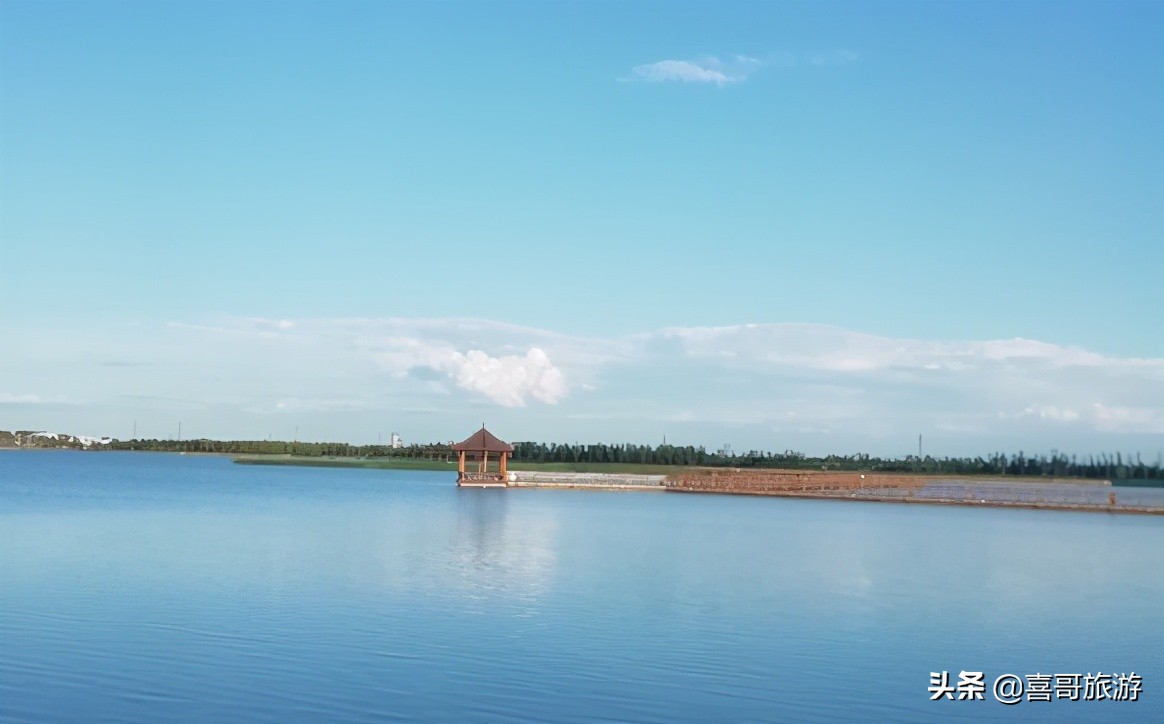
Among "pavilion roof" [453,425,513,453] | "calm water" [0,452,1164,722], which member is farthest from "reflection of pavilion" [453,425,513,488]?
"calm water" [0,452,1164,722]

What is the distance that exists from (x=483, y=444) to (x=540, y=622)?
43579 millimetres

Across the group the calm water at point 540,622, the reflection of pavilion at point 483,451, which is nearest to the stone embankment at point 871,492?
the reflection of pavilion at point 483,451

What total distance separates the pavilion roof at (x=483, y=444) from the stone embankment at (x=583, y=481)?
204 inches

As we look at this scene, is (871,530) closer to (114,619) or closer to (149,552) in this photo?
(149,552)

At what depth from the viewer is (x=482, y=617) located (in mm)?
17469

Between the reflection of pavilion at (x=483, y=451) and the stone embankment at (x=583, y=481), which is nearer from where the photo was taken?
the reflection of pavilion at (x=483, y=451)

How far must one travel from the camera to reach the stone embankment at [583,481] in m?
66.4

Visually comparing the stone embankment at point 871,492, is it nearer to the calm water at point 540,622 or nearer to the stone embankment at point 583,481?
the stone embankment at point 583,481

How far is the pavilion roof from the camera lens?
198ft

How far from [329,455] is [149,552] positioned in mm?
136519

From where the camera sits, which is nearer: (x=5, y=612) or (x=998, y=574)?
(x=5, y=612)

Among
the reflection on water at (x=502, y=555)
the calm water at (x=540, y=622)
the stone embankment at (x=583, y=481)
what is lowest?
the calm water at (x=540, y=622)

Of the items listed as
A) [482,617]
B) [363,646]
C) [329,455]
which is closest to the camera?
[363,646]

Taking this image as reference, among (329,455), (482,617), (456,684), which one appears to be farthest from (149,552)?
(329,455)
